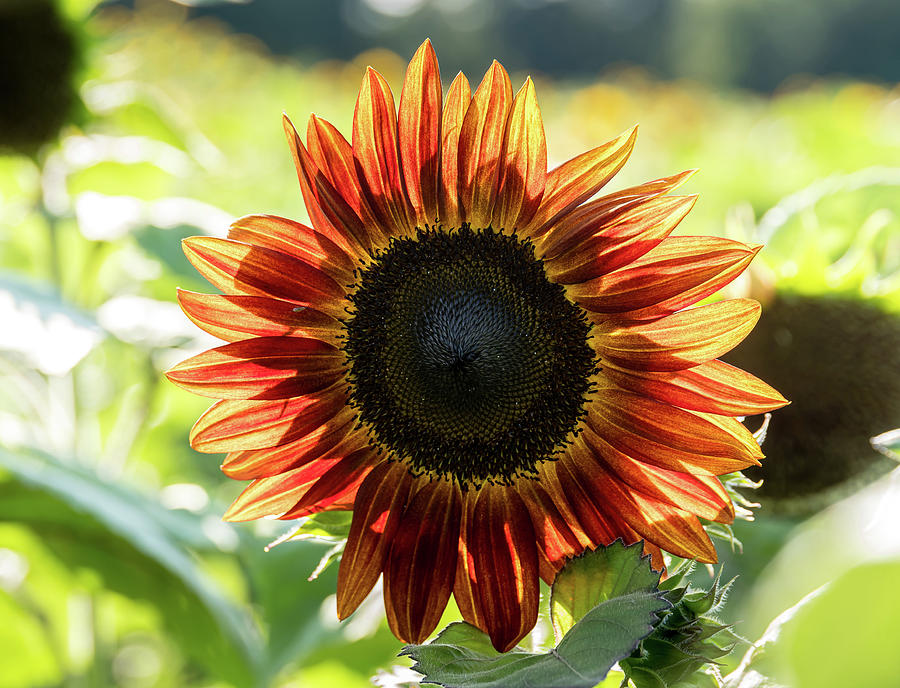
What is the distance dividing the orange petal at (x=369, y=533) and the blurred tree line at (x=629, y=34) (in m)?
12.7

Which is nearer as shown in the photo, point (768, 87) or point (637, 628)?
point (637, 628)

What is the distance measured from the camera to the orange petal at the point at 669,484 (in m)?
0.48

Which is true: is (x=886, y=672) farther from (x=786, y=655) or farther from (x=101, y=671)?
(x=101, y=671)

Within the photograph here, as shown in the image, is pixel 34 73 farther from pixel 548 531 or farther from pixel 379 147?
pixel 548 531

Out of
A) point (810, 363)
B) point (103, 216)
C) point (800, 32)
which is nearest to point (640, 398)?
point (810, 363)

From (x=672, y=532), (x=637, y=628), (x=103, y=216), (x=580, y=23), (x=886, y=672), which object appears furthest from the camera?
(x=580, y=23)

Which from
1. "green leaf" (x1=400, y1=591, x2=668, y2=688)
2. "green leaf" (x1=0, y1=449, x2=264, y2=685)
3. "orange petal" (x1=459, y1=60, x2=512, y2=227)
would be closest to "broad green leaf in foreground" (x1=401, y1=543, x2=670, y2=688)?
"green leaf" (x1=400, y1=591, x2=668, y2=688)

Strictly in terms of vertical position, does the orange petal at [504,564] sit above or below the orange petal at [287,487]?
below

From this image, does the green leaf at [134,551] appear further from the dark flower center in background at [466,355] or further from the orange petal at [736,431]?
the orange petal at [736,431]

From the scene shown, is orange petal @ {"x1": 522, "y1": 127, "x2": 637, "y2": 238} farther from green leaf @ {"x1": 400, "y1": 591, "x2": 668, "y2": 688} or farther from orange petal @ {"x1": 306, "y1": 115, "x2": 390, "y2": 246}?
green leaf @ {"x1": 400, "y1": 591, "x2": 668, "y2": 688}

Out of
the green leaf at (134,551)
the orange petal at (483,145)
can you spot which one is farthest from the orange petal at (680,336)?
the green leaf at (134,551)

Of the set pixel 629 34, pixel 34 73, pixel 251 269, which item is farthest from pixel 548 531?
pixel 629 34

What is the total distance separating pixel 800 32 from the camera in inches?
598

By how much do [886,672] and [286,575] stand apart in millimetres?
700
